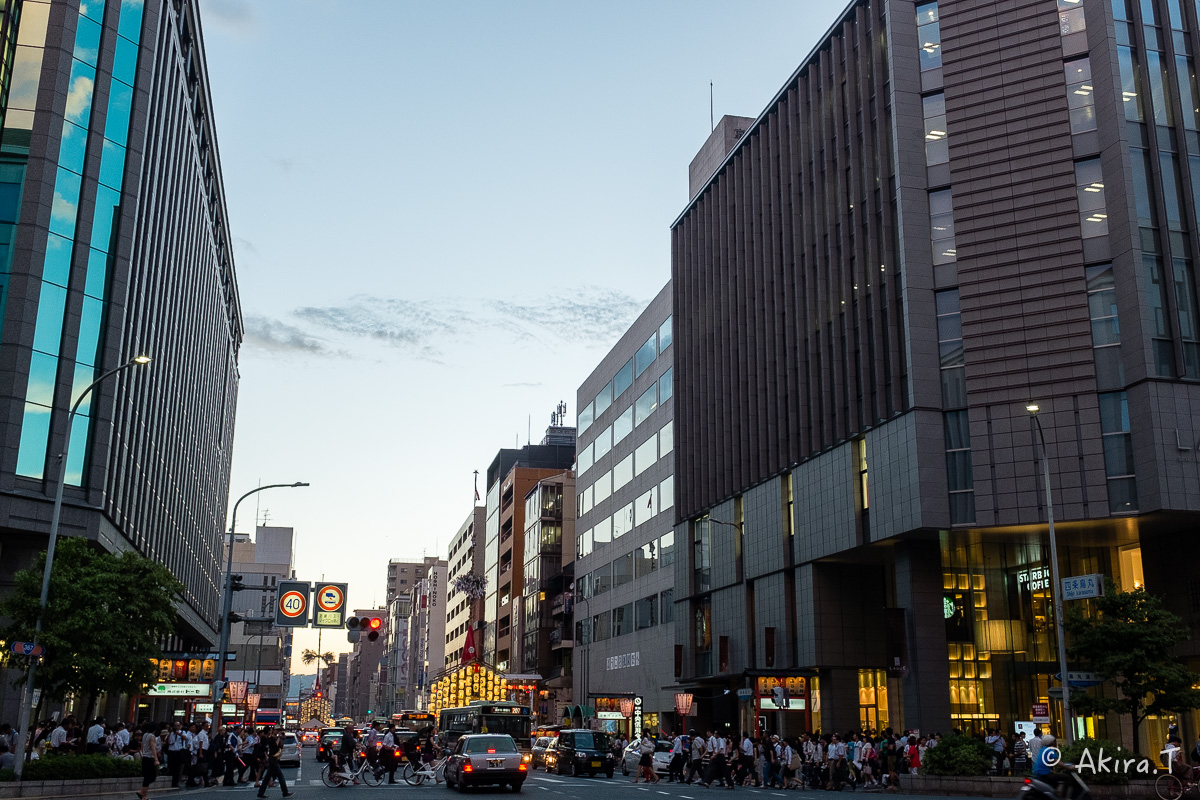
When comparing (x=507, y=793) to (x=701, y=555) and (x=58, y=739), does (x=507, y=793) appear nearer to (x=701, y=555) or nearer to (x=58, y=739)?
(x=58, y=739)

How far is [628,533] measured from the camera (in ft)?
278

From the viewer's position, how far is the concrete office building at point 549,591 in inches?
4213

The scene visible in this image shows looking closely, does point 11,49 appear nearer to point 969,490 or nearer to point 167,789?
point 167,789

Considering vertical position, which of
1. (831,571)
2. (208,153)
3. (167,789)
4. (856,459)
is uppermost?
(208,153)

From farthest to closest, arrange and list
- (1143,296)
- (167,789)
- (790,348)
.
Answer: (790,348)
(1143,296)
(167,789)

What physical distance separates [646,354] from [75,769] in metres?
58.6

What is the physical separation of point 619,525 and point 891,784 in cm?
5163

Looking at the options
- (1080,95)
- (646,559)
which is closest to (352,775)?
(1080,95)

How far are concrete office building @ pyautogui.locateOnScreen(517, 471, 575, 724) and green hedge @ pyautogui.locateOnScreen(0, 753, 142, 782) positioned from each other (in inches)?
2947

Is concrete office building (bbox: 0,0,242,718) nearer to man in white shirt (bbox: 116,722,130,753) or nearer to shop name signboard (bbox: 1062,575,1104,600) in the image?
man in white shirt (bbox: 116,722,130,753)

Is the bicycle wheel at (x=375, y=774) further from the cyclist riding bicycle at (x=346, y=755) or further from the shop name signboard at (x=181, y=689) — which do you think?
the shop name signboard at (x=181, y=689)

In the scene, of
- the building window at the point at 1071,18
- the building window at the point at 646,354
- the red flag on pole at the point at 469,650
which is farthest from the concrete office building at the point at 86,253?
the red flag on pole at the point at 469,650

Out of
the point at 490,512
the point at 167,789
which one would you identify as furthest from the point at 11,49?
the point at 490,512

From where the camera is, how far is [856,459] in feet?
159
